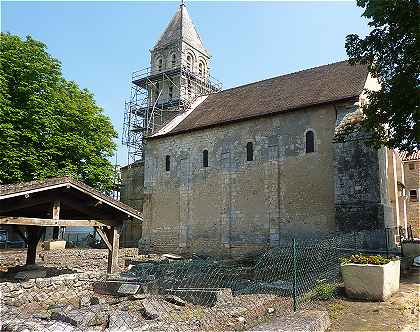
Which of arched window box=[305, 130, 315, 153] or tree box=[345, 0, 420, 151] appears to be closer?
tree box=[345, 0, 420, 151]

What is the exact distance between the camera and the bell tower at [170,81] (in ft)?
118

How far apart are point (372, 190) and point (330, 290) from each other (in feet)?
31.5

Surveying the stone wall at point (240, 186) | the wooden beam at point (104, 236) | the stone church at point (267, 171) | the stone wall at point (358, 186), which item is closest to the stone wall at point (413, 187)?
the stone church at point (267, 171)

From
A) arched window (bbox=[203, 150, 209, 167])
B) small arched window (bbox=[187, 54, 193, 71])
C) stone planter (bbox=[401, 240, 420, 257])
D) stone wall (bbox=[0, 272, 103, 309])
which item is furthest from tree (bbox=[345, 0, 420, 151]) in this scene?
small arched window (bbox=[187, 54, 193, 71])

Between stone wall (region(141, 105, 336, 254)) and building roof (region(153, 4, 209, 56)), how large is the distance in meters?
16.8

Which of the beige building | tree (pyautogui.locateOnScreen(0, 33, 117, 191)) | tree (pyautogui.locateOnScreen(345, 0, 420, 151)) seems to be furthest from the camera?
the beige building

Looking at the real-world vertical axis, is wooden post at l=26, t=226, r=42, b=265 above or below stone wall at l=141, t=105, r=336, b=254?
below

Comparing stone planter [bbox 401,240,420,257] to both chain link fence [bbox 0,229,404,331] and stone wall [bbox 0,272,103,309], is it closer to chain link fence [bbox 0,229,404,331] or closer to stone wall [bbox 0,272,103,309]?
chain link fence [bbox 0,229,404,331]

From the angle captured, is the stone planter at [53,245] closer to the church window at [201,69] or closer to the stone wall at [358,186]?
the stone wall at [358,186]

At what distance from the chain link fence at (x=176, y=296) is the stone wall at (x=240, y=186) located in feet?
13.1

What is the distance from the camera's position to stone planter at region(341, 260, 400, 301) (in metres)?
7.84

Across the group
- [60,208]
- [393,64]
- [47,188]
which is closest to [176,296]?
[47,188]

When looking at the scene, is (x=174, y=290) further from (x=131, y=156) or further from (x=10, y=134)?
(x=131, y=156)

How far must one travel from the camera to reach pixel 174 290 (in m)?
10.2
